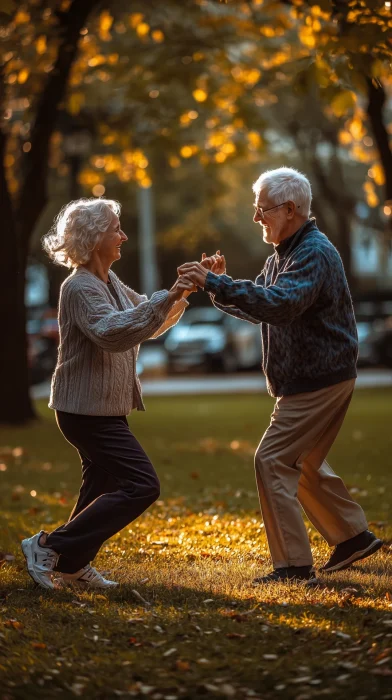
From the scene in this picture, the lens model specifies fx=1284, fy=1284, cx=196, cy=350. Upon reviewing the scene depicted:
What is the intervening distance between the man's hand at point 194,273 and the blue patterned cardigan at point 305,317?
3 centimetres

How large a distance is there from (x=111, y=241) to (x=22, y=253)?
455 inches

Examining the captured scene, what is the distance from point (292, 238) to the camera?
21.3ft

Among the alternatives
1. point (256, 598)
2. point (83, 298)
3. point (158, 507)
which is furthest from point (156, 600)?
point (158, 507)

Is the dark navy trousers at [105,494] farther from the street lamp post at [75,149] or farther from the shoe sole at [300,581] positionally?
the street lamp post at [75,149]

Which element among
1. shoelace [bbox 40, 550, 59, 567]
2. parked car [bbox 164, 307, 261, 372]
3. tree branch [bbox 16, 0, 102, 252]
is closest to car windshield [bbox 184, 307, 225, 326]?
parked car [bbox 164, 307, 261, 372]

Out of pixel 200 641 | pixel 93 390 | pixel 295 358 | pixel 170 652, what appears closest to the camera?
pixel 170 652

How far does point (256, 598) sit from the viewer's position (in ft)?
20.2

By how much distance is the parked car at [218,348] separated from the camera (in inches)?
1403

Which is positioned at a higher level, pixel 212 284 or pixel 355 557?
pixel 212 284

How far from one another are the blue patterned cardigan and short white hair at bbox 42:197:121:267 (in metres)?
0.60

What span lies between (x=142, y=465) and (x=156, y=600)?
662 millimetres

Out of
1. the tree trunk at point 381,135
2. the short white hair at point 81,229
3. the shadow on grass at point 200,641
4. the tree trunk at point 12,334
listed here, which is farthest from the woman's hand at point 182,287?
the tree trunk at point 12,334

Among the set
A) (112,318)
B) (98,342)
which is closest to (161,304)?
(112,318)

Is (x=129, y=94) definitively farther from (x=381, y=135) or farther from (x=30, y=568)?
(x=30, y=568)
